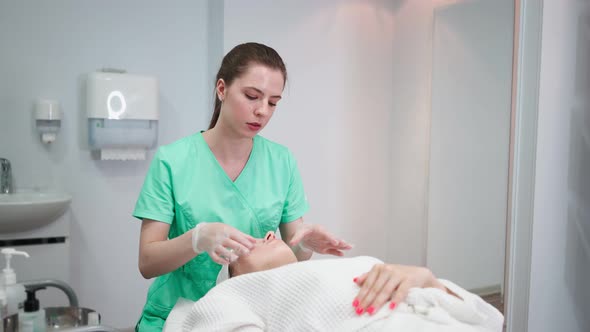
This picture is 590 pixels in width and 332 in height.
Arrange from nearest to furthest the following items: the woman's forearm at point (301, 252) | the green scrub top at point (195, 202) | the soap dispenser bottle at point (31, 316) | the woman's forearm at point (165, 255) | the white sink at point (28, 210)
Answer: the soap dispenser bottle at point (31, 316) < the woman's forearm at point (165, 255) < the green scrub top at point (195, 202) < the woman's forearm at point (301, 252) < the white sink at point (28, 210)

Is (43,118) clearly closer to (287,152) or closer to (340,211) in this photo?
(287,152)

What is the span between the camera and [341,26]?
9.29ft

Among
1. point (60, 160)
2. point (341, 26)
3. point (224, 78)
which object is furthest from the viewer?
point (341, 26)

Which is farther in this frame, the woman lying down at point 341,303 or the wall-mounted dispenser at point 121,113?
the wall-mounted dispenser at point 121,113

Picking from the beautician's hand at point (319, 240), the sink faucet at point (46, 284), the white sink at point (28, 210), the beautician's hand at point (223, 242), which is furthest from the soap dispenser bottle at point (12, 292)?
the white sink at point (28, 210)

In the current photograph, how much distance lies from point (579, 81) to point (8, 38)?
2.53 meters

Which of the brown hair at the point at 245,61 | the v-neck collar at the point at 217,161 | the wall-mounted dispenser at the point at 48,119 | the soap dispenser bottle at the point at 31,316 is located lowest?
the soap dispenser bottle at the point at 31,316

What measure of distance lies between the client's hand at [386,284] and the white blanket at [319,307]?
0.05 ft

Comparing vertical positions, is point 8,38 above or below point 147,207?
above

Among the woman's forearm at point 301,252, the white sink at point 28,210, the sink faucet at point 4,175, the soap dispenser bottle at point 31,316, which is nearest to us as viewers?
the soap dispenser bottle at point 31,316

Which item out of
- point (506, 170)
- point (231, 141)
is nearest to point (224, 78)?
point (231, 141)

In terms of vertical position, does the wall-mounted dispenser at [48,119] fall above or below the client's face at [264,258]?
above

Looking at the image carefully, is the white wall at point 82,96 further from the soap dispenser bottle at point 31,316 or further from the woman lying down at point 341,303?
the woman lying down at point 341,303

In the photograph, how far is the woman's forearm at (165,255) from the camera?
114cm
